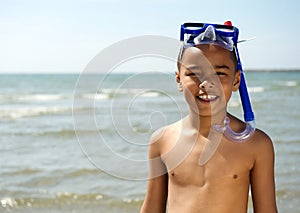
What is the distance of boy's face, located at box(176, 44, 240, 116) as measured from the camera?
7.39 feet

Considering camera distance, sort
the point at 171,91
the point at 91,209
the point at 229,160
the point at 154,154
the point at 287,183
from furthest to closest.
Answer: the point at 287,183 → the point at 91,209 → the point at 171,91 → the point at 154,154 → the point at 229,160

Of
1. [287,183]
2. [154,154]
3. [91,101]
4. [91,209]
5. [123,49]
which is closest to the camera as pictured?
[123,49]

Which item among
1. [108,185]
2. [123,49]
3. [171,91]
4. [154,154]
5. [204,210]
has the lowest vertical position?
[108,185]

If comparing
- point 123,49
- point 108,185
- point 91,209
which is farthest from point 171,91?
point 108,185

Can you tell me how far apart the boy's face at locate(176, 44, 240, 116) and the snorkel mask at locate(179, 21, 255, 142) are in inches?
1.3

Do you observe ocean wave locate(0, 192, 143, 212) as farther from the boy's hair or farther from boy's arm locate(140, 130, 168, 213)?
the boy's hair

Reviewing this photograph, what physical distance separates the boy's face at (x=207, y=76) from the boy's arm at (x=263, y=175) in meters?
0.28

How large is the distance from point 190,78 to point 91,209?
3.05m

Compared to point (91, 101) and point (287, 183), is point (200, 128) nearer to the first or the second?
point (91, 101)

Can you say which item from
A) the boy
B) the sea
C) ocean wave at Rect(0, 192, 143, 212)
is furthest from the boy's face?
ocean wave at Rect(0, 192, 143, 212)

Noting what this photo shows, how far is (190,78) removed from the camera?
7.51ft

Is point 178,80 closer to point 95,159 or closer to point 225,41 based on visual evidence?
point 225,41

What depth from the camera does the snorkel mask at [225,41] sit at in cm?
228

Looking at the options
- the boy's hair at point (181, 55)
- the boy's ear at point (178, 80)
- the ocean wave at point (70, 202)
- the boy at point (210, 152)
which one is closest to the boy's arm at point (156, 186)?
the boy at point (210, 152)
